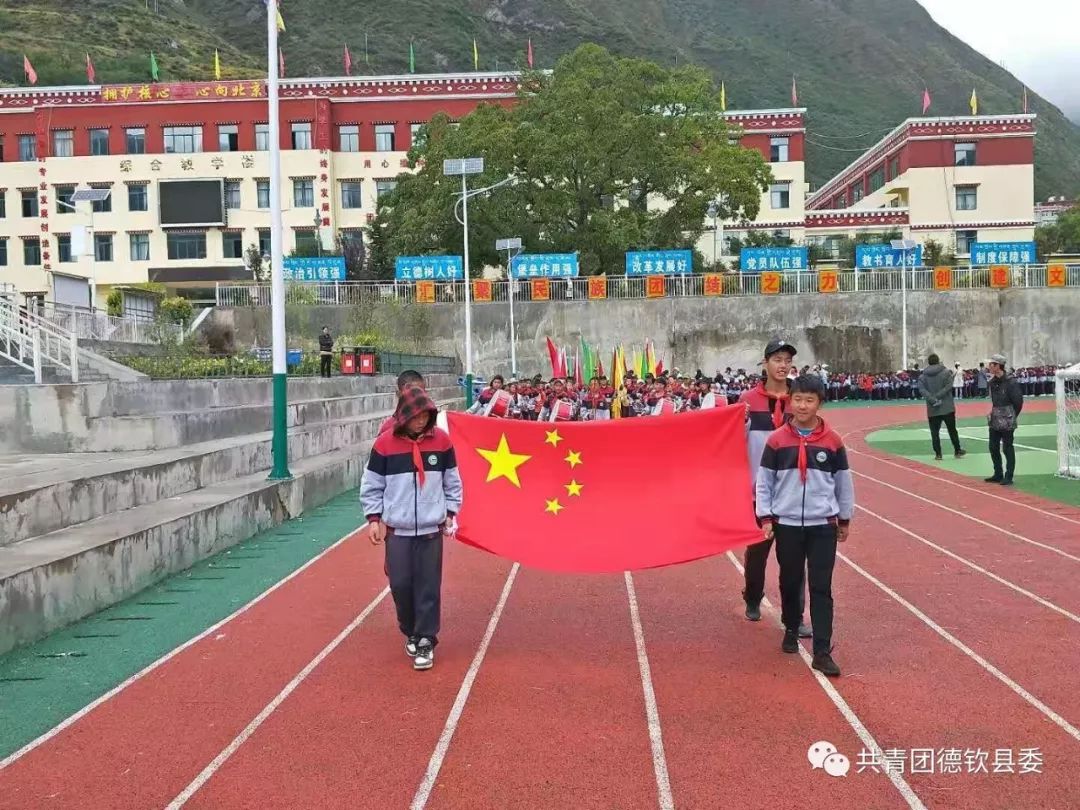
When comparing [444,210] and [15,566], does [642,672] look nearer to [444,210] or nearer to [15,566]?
[15,566]

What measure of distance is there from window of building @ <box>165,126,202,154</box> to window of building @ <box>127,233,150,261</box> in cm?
499

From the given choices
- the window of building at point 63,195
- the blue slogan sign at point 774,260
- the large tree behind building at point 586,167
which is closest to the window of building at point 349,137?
the large tree behind building at point 586,167

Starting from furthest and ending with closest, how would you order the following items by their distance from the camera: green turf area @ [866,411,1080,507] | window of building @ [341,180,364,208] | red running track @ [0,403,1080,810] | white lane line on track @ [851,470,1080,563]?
window of building @ [341,180,364,208] → green turf area @ [866,411,1080,507] → white lane line on track @ [851,470,1080,563] → red running track @ [0,403,1080,810]

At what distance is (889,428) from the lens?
→ 25.0 meters

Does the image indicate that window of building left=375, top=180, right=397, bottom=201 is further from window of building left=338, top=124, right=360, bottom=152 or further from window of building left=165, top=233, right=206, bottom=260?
window of building left=165, top=233, right=206, bottom=260

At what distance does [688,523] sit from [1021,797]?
9.13 ft

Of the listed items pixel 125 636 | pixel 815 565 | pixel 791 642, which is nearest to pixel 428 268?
pixel 125 636

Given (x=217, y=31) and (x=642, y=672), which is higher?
(x=217, y=31)

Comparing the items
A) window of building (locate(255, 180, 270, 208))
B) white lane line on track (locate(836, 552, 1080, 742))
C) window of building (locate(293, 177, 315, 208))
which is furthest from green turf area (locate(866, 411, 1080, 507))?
window of building (locate(255, 180, 270, 208))

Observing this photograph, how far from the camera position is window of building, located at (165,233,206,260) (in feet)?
171

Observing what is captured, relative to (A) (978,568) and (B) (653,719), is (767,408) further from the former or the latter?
(A) (978,568)

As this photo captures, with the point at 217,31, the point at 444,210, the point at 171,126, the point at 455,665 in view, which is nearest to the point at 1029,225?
the point at 444,210

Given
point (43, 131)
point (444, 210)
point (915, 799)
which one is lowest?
point (915, 799)

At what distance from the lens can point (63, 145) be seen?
51.8 meters
